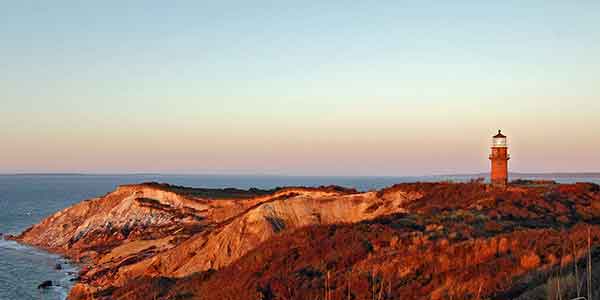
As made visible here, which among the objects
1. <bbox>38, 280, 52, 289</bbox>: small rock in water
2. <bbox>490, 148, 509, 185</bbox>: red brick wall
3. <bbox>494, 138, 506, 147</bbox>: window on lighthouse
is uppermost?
<bbox>494, 138, 506, 147</bbox>: window on lighthouse

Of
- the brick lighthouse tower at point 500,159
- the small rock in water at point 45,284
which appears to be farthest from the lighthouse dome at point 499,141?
the small rock in water at point 45,284

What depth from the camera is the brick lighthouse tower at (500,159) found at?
103 ft

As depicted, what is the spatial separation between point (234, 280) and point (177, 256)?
668 inches

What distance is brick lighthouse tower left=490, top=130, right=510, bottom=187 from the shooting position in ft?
103

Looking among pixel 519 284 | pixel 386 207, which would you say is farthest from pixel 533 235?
pixel 386 207

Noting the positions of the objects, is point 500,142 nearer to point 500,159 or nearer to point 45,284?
point 500,159

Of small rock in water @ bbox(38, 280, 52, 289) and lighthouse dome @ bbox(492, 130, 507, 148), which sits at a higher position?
lighthouse dome @ bbox(492, 130, 507, 148)

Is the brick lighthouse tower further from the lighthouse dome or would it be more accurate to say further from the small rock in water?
the small rock in water

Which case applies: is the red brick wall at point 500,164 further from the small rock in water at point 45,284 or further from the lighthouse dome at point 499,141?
the small rock in water at point 45,284

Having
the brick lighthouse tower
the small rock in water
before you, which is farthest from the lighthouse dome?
the small rock in water

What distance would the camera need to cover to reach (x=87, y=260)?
154 ft

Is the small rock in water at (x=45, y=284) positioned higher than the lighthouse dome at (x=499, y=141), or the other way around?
the lighthouse dome at (x=499, y=141)

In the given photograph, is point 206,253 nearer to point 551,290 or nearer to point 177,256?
point 177,256

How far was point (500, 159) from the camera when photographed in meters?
31.3
